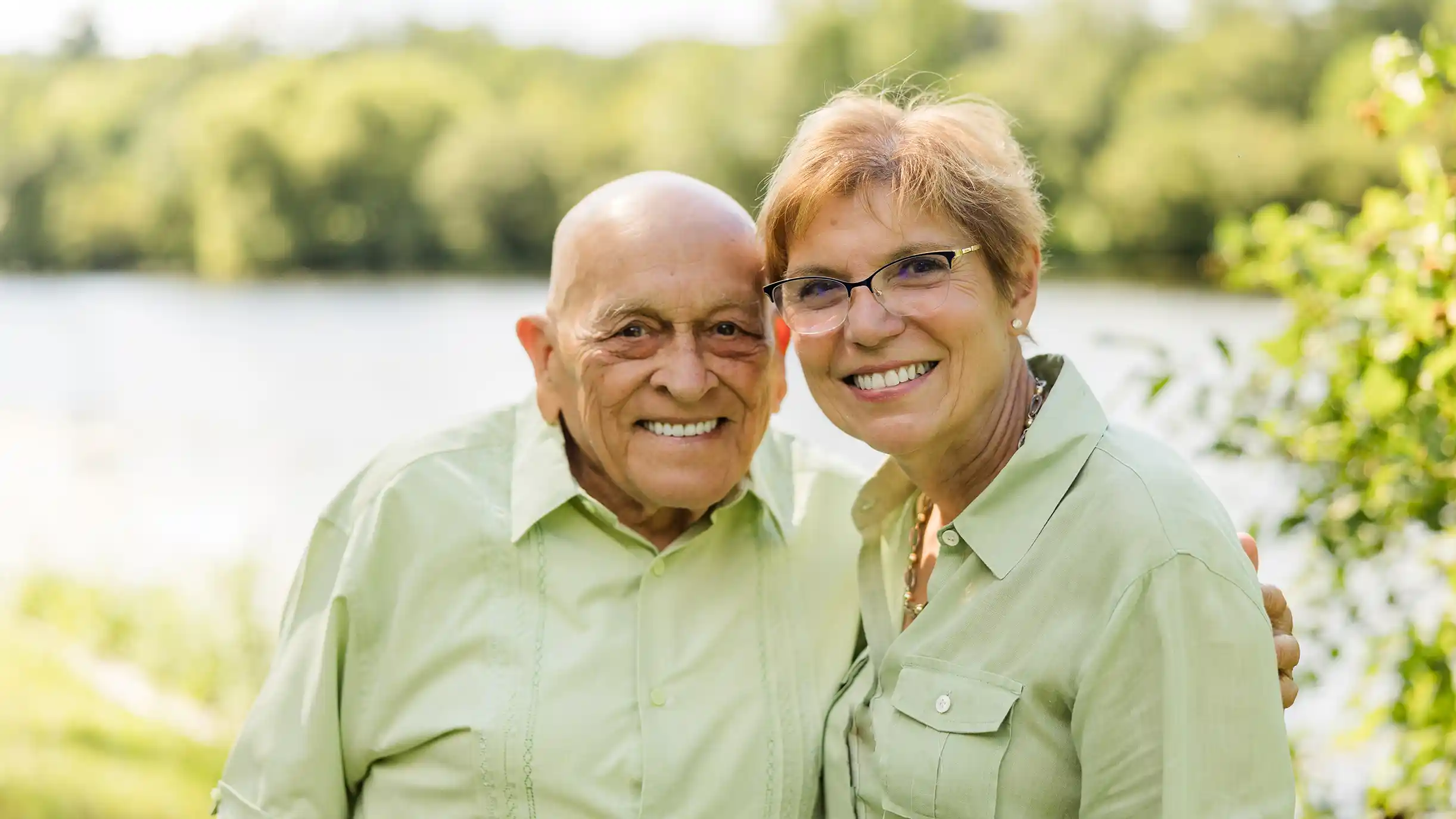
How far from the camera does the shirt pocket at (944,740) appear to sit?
164cm

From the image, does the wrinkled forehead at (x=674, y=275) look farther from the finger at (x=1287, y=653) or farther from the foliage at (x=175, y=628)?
the foliage at (x=175, y=628)

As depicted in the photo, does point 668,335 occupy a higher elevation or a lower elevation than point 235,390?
higher

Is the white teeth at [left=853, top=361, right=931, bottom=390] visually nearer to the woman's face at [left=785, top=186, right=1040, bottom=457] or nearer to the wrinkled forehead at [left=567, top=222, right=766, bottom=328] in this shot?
the woman's face at [left=785, top=186, right=1040, bottom=457]

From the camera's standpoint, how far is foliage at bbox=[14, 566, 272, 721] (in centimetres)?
604

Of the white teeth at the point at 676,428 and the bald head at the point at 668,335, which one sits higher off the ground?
the bald head at the point at 668,335

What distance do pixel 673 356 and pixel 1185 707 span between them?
0.95m

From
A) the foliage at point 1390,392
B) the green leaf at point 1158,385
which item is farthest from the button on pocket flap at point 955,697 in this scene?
the foliage at point 1390,392

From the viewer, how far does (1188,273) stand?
753 cm

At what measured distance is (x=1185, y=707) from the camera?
4.84ft

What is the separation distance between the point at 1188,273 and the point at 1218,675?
6552 mm

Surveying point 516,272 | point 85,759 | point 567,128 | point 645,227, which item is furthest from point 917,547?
point 567,128

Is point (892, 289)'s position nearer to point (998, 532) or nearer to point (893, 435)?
point (893, 435)

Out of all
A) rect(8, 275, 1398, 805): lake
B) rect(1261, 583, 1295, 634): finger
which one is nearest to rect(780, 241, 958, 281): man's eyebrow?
rect(1261, 583, 1295, 634): finger

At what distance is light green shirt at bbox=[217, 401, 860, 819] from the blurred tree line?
18.8ft
